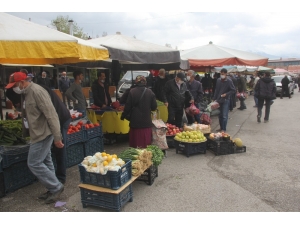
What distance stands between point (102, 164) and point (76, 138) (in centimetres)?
185

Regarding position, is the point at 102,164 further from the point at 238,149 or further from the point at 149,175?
the point at 238,149

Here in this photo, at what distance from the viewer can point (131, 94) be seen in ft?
17.2

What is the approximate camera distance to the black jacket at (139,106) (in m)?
5.25

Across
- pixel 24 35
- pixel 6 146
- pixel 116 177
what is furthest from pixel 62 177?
pixel 24 35

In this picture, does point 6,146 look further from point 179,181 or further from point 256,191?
point 256,191

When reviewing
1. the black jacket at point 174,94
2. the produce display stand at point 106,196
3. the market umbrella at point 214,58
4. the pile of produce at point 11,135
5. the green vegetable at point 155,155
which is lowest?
the produce display stand at point 106,196

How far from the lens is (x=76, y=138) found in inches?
217

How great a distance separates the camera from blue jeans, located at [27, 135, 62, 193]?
12.7 ft

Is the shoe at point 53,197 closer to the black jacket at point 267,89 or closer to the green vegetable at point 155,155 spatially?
the green vegetable at point 155,155

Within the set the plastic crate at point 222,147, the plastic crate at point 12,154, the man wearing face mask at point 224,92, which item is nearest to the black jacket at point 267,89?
the man wearing face mask at point 224,92

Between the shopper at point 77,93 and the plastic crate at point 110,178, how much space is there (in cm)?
285

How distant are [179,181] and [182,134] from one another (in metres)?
1.84

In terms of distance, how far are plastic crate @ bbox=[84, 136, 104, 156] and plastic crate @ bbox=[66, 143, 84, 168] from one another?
10 cm

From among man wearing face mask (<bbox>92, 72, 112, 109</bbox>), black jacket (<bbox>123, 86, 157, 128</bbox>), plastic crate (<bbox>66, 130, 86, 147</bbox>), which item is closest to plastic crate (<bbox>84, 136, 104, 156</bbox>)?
plastic crate (<bbox>66, 130, 86, 147</bbox>)
